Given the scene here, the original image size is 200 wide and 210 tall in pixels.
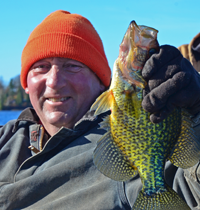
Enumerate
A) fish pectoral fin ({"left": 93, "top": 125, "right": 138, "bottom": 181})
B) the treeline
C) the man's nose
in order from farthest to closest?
1. the treeline
2. the man's nose
3. fish pectoral fin ({"left": 93, "top": 125, "right": 138, "bottom": 181})

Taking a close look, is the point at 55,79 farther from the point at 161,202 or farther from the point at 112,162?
the point at 161,202

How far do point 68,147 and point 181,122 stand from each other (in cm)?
132

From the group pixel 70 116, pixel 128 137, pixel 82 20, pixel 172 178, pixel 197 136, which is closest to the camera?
pixel 128 137

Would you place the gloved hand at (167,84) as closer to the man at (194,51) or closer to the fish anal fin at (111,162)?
the fish anal fin at (111,162)

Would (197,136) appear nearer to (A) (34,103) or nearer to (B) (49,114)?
(B) (49,114)

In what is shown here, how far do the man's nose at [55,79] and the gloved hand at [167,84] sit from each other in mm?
1331

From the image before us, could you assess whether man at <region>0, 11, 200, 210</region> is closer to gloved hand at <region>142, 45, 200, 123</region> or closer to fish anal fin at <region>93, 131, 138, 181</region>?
gloved hand at <region>142, 45, 200, 123</region>

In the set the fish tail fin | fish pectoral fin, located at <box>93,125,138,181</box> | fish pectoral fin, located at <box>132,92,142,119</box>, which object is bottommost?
the fish tail fin

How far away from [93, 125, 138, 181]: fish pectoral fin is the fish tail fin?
→ 20 cm

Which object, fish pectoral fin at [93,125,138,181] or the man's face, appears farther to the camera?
the man's face

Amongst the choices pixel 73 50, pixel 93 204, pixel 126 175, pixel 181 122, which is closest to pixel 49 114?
pixel 73 50

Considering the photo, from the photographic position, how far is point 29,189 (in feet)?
9.16

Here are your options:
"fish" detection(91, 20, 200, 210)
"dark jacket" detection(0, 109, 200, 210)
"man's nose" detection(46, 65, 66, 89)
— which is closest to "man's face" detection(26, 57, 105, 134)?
"man's nose" detection(46, 65, 66, 89)

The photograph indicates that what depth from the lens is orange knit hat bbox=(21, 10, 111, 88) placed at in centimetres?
327
